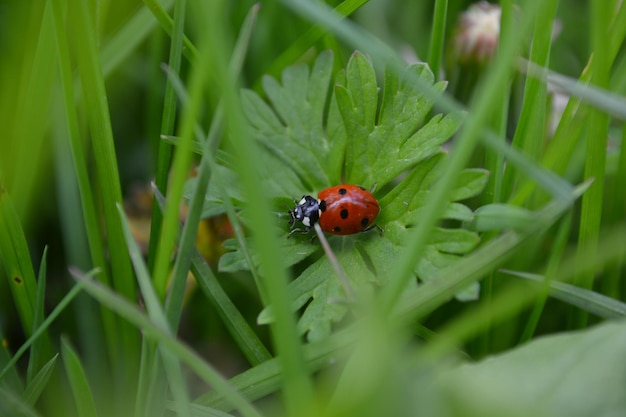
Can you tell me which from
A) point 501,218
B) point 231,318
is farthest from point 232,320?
point 501,218

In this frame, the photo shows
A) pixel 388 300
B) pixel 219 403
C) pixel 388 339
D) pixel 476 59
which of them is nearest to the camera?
pixel 388 339

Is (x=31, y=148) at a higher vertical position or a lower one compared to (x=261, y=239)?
higher

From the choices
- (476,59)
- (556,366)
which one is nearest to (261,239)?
(556,366)

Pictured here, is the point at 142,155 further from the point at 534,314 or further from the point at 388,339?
the point at 388,339

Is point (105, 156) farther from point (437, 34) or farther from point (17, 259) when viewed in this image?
point (437, 34)

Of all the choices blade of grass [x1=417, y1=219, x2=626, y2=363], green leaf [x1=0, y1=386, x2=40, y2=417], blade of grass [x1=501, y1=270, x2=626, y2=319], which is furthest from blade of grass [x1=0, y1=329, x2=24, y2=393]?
blade of grass [x1=501, y1=270, x2=626, y2=319]

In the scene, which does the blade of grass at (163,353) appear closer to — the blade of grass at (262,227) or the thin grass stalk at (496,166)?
the blade of grass at (262,227)

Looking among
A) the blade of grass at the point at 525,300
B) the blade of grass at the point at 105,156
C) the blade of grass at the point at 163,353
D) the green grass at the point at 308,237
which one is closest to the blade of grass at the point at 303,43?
the green grass at the point at 308,237

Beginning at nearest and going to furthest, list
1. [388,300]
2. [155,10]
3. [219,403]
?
[388,300]
[219,403]
[155,10]
